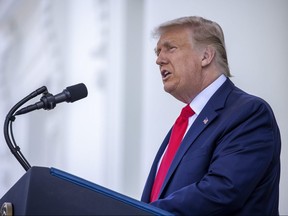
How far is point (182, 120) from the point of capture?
1.77 meters

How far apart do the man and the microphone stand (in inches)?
14.8

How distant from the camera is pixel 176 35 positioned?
6.05ft

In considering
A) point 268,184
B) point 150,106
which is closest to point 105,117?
point 150,106

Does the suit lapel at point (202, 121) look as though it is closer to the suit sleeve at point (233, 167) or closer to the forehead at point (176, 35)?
the suit sleeve at point (233, 167)

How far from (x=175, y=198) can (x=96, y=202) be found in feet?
1.18

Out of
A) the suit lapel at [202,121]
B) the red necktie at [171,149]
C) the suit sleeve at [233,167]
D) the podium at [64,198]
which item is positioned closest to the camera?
the podium at [64,198]

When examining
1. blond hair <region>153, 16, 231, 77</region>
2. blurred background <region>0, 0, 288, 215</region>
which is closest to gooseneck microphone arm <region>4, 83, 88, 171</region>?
blond hair <region>153, 16, 231, 77</region>

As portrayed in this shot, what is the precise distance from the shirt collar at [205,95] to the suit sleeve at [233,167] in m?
0.22

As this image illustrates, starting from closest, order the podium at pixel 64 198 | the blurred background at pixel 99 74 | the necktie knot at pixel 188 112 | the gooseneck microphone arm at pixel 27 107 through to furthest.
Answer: the podium at pixel 64 198 < the gooseneck microphone arm at pixel 27 107 < the necktie knot at pixel 188 112 < the blurred background at pixel 99 74

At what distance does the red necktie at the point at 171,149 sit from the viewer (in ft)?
5.36

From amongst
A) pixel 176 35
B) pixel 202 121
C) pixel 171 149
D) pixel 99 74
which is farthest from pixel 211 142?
pixel 99 74

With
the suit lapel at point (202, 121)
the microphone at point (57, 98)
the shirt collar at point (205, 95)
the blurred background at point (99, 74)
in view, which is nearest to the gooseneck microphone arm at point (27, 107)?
the microphone at point (57, 98)

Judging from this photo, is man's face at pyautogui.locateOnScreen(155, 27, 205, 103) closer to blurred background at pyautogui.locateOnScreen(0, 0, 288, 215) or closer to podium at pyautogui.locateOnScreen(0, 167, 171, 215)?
blurred background at pyautogui.locateOnScreen(0, 0, 288, 215)

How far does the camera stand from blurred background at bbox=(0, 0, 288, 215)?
2.32 meters
